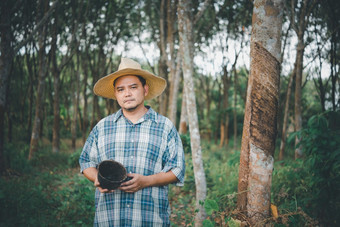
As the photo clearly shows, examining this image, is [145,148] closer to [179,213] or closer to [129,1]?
[179,213]

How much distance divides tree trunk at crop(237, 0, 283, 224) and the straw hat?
2.97 ft

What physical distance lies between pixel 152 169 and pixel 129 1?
9764 mm

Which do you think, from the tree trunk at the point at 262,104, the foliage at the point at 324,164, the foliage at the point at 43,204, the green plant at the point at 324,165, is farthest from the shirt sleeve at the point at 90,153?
the green plant at the point at 324,165

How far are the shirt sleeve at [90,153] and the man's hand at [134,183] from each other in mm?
450

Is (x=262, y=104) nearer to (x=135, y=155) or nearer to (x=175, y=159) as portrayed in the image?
(x=175, y=159)

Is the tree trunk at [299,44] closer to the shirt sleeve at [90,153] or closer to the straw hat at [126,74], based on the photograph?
the straw hat at [126,74]

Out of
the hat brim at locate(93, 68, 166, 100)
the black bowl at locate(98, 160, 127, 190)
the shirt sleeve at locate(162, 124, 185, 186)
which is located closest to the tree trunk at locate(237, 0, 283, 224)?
the shirt sleeve at locate(162, 124, 185, 186)

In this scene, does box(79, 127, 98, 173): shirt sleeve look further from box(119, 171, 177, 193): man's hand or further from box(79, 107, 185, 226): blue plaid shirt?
box(119, 171, 177, 193): man's hand

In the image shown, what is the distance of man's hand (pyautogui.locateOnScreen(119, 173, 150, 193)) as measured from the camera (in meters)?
1.69

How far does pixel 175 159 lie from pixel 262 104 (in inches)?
35.6

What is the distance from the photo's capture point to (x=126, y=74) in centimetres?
211

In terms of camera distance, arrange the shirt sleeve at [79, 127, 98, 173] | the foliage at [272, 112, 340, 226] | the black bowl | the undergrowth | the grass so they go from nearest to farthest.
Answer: the black bowl < the shirt sleeve at [79, 127, 98, 173] < the undergrowth < the foliage at [272, 112, 340, 226] < the grass

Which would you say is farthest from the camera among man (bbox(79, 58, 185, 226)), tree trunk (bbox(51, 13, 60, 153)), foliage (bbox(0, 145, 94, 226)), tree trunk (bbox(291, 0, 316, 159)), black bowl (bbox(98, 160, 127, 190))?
tree trunk (bbox(51, 13, 60, 153))

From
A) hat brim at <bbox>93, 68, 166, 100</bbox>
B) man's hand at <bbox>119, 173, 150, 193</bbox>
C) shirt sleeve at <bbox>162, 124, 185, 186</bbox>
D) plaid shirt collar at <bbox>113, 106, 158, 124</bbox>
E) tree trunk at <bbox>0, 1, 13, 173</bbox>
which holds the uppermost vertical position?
tree trunk at <bbox>0, 1, 13, 173</bbox>
